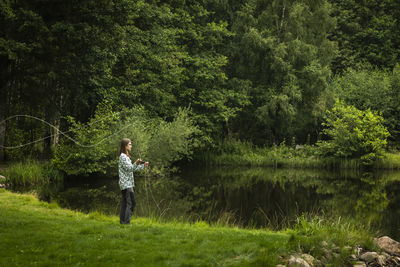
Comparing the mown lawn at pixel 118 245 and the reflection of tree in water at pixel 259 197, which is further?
the reflection of tree in water at pixel 259 197

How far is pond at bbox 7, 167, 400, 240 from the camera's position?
11.8m

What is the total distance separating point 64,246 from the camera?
6.54 metres

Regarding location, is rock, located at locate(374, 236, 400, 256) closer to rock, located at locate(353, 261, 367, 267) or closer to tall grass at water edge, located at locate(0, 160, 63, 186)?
rock, located at locate(353, 261, 367, 267)

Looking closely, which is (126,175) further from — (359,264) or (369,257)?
(369,257)

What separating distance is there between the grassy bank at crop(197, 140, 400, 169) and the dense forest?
3.97 ft

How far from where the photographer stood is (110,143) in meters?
19.5

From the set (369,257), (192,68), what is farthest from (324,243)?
(192,68)

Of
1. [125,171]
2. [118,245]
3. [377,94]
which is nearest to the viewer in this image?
[118,245]

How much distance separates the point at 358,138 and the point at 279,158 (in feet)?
18.6

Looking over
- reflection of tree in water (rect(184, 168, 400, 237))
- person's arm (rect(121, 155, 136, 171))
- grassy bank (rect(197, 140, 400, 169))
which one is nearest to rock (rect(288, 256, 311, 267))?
person's arm (rect(121, 155, 136, 171))

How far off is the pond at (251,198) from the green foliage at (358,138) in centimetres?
361

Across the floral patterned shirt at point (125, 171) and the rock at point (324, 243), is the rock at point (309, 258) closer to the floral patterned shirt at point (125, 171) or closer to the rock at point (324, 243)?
the rock at point (324, 243)

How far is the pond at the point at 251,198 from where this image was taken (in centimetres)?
1184

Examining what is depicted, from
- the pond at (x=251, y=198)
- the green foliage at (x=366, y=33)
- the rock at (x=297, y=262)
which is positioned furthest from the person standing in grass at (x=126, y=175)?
the green foliage at (x=366, y=33)
